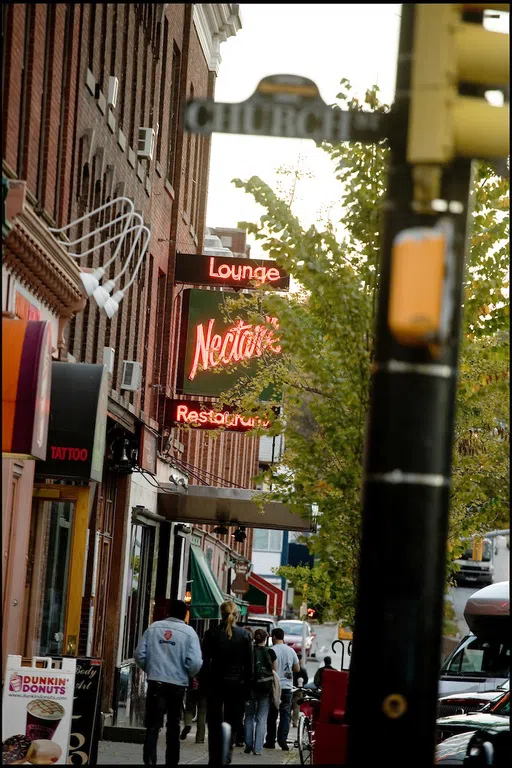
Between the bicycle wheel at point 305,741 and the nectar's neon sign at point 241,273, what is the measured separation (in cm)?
697

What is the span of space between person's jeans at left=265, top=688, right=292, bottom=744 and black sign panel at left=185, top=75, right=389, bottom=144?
16.3 m

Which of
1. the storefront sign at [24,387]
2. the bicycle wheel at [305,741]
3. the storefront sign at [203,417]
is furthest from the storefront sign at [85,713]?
the storefront sign at [203,417]

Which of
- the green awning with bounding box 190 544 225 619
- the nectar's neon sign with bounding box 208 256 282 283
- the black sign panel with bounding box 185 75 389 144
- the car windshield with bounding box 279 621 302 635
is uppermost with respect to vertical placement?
the nectar's neon sign with bounding box 208 256 282 283

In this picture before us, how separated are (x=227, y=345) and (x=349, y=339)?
7738 millimetres

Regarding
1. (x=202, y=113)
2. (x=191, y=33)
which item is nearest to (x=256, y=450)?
(x=191, y=33)

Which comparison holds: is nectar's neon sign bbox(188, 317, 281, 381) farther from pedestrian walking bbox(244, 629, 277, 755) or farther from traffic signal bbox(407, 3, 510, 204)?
traffic signal bbox(407, 3, 510, 204)

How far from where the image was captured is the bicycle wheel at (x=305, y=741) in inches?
615

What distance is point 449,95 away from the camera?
4973 millimetres

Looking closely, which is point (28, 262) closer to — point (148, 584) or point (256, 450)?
point (148, 584)

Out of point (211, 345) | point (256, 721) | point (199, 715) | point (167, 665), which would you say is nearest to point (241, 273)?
point (211, 345)

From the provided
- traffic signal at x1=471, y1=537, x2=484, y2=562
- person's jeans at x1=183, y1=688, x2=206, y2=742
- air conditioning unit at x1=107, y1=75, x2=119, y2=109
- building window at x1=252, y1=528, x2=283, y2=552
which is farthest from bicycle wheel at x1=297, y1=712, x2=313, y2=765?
building window at x1=252, y1=528, x2=283, y2=552

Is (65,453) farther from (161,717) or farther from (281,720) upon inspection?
(281,720)

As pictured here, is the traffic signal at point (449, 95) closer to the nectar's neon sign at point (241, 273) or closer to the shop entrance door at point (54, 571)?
the shop entrance door at point (54, 571)

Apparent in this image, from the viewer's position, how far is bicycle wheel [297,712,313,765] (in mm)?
15627
